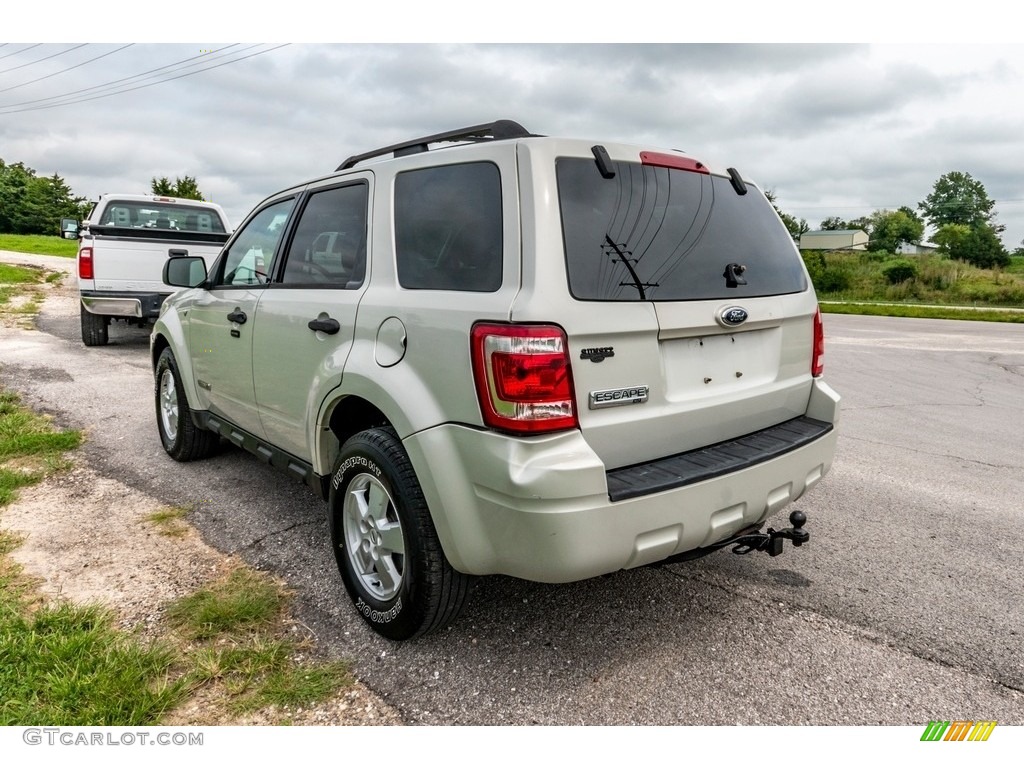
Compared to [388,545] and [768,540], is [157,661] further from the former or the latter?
[768,540]

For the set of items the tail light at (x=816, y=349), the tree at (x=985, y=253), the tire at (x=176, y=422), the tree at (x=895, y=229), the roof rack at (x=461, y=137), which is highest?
the tree at (x=895, y=229)

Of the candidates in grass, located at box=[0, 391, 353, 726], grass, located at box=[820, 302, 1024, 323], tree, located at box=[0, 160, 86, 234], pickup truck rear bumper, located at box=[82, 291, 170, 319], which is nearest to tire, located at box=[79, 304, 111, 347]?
pickup truck rear bumper, located at box=[82, 291, 170, 319]

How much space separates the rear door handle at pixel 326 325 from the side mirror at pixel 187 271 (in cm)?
187

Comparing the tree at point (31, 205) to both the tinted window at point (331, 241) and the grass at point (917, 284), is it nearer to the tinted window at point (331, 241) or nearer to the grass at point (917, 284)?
the grass at point (917, 284)

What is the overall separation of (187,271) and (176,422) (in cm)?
114

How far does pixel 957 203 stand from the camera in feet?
296

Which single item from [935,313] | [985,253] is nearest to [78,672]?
[935,313]

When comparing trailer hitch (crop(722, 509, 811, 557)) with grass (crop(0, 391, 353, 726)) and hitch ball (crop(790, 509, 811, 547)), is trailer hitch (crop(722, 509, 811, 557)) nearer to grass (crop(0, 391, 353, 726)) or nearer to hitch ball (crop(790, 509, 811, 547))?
hitch ball (crop(790, 509, 811, 547))

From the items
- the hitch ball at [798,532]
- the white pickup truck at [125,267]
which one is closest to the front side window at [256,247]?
the hitch ball at [798,532]

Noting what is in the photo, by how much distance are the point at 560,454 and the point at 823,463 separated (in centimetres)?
151

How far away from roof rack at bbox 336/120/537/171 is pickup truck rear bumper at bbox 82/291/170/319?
7507mm

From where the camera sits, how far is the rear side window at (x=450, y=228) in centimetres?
252

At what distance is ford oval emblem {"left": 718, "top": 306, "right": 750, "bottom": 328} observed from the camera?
2754 mm
